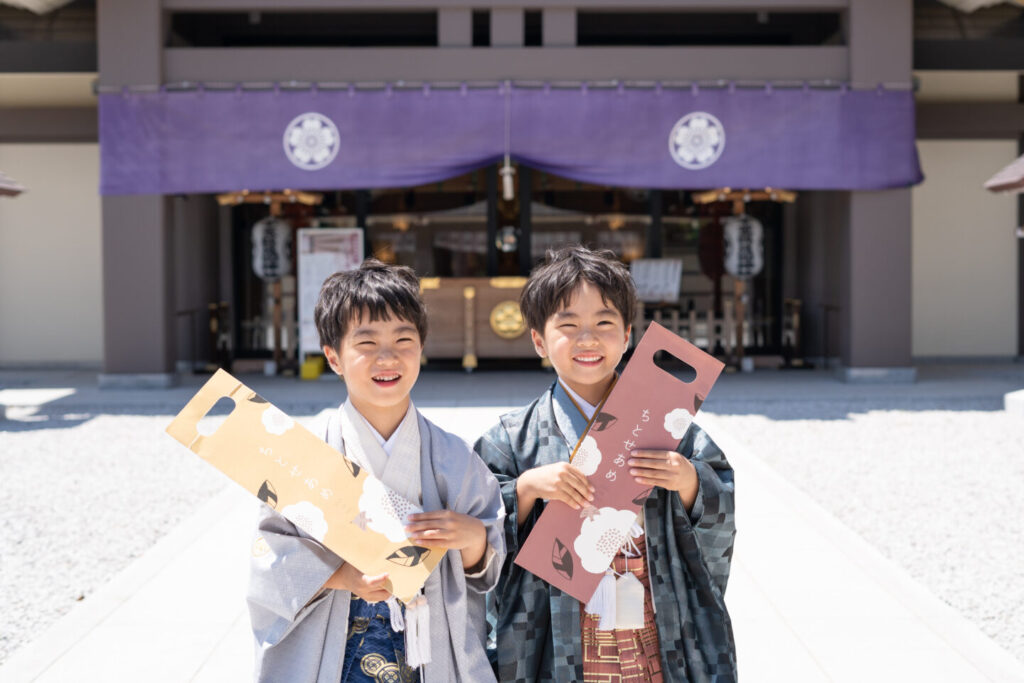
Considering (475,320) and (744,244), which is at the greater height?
(744,244)

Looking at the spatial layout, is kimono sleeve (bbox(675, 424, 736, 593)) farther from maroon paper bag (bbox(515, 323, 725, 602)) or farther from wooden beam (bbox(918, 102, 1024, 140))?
wooden beam (bbox(918, 102, 1024, 140))

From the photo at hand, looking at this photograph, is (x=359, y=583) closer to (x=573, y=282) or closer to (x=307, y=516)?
(x=307, y=516)

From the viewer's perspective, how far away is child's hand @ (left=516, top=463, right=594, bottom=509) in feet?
5.60

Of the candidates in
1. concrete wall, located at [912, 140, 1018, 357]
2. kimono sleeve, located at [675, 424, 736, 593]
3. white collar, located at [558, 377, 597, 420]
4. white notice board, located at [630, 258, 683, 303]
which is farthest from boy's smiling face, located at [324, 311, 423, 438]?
concrete wall, located at [912, 140, 1018, 357]

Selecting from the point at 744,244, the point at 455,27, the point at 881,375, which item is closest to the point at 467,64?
the point at 455,27

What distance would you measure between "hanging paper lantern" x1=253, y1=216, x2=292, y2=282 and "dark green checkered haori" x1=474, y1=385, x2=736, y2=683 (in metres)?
9.62

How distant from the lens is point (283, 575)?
1.66m

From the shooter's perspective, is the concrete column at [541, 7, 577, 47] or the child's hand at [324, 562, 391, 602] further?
the concrete column at [541, 7, 577, 47]

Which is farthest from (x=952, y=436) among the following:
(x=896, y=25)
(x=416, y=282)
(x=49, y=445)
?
(x=49, y=445)

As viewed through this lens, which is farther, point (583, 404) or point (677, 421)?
point (583, 404)

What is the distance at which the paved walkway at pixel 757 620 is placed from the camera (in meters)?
2.94

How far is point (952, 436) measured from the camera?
22.6 ft

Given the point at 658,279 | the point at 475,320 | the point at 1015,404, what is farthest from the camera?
the point at 658,279

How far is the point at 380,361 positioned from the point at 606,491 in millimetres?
512
